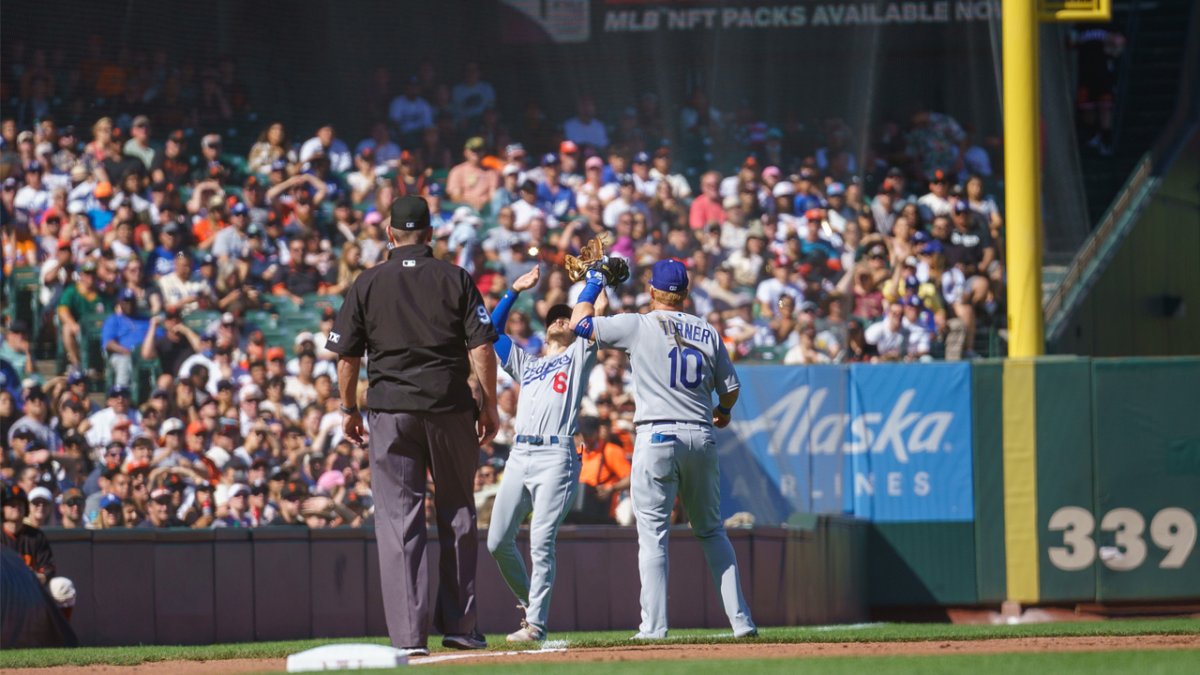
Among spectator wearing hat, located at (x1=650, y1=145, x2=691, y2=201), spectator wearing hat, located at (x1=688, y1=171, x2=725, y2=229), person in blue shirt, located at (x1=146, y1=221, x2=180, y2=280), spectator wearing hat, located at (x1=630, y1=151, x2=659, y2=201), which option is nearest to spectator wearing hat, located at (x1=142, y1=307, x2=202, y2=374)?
person in blue shirt, located at (x1=146, y1=221, x2=180, y2=280)

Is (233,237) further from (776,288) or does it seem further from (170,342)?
(776,288)

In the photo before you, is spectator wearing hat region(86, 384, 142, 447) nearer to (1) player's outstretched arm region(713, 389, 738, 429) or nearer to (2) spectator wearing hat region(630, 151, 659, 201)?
(2) spectator wearing hat region(630, 151, 659, 201)

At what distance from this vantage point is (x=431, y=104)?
45.4 feet

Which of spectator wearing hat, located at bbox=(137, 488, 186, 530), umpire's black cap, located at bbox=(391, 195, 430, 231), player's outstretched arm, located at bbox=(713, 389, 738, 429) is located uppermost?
umpire's black cap, located at bbox=(391, 195, 430, 231)

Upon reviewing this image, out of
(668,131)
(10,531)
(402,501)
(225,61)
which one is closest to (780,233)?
(668,131)

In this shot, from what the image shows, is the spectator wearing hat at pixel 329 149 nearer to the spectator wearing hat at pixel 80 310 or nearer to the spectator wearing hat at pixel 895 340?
the spectator wearing hat at pixel 80 310

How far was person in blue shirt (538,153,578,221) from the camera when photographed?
1425 cm

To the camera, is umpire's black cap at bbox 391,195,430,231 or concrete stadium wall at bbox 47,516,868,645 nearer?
umpire's black cap at bbox 391,195,430,231

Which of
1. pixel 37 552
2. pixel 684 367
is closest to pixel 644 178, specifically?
pixel 37 552

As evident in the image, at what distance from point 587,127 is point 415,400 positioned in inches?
282

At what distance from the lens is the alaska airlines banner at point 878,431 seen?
1286cm

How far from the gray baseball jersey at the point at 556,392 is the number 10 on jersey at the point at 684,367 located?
2.76ft

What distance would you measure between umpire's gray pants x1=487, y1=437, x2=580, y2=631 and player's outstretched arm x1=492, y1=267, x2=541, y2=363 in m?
0.47

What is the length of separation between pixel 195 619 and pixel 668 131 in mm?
5019
